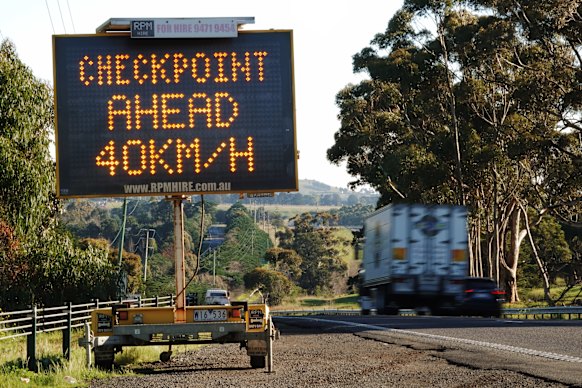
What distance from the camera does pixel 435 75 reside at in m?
59.5

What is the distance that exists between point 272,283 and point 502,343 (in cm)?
9357

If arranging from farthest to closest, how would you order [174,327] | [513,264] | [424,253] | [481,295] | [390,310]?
[513,264] < [390,310] < [481,295] < [424,253] < [174,327]

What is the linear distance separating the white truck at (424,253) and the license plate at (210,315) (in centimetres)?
1691

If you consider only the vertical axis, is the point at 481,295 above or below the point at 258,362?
above

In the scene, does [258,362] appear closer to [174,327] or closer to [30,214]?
[174,327]

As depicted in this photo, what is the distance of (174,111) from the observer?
51.5ft

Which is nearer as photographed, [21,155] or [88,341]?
[88,341]

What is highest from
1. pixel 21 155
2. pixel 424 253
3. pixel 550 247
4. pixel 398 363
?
pixel 21 155

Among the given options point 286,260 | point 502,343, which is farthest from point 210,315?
point 286,260

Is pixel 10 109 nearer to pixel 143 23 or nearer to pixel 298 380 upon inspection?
pixel 143 23

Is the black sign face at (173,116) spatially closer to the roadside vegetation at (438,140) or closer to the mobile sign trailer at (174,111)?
the mobile sign trailer at (174,111)

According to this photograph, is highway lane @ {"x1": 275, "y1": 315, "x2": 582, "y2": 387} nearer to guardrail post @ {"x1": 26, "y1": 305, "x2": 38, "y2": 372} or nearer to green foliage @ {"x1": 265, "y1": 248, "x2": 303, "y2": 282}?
guardrail post @ {"x1": 26, "y1": 305, "x2": 38, "y2": 372}

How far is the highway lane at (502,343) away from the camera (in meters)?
15.2

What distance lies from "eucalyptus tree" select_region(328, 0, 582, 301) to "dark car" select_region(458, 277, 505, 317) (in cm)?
1381
